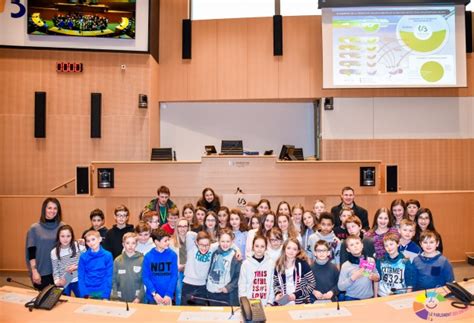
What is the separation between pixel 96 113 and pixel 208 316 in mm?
6346

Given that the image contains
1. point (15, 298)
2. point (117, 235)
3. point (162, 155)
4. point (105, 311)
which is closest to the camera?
point (105, 311)

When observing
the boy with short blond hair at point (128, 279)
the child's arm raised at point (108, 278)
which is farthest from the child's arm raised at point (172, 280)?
the child's arm raised at point (108, 278)

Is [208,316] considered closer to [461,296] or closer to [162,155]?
[461,296]

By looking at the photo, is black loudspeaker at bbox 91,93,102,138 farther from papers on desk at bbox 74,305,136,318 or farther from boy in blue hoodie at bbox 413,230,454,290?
boy in blue hoodie at bbox 413,230,454,290

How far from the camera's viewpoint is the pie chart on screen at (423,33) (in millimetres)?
8164

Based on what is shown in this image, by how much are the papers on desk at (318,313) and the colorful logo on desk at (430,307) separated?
43cm

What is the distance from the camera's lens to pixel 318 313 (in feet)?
8.90

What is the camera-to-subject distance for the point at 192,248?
164 inches

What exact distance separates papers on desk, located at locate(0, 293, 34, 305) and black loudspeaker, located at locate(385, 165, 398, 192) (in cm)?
559

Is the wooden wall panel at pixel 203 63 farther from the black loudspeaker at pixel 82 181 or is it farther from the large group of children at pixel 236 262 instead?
the large group of children at pixel 236 262

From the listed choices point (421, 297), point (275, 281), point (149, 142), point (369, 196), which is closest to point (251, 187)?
point (369, 196)

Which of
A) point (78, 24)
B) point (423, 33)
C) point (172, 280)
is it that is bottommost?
point (172, 280)

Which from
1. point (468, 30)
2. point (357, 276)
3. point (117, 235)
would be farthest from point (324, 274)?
point (468, 30)

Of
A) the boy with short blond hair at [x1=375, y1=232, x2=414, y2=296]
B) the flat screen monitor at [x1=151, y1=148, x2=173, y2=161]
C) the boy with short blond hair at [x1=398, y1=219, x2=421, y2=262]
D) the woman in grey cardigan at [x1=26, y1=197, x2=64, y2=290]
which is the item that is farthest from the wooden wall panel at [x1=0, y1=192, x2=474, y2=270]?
the boy with short blond hair at [x1=375, y1=232, x2=414, y2=296]
